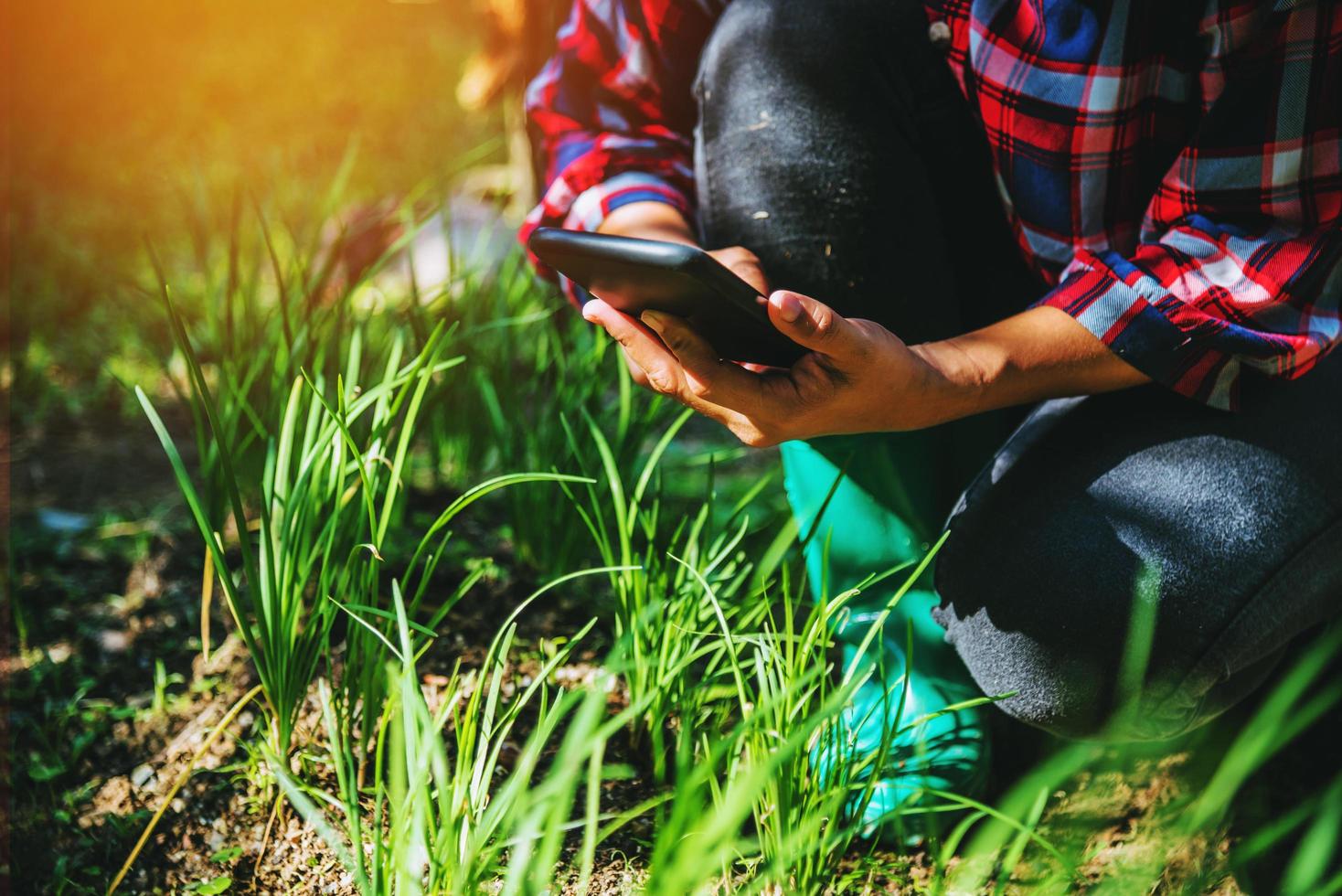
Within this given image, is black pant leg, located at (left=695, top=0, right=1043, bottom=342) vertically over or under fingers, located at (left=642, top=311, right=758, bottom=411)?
over

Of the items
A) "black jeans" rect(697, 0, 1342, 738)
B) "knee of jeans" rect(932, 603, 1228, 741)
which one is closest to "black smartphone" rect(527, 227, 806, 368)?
"black jeans" rect(697, 0, 1342, 738)

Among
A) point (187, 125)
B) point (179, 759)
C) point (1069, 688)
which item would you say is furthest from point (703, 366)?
point (187, 125)

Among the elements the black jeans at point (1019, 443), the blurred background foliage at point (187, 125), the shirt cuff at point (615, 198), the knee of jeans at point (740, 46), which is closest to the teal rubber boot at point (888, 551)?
the black jeans at point (1019, 443)

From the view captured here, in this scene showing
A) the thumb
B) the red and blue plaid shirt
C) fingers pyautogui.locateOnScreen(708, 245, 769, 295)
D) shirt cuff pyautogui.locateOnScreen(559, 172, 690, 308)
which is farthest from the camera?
shirt cuff pyautogui.locateOnScreen(559, 172, 690, 308)

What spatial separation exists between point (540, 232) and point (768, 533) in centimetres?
57

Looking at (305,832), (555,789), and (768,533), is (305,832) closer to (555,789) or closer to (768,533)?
(555,789)

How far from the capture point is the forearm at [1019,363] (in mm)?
960

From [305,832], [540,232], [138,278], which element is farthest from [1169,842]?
[138,278]

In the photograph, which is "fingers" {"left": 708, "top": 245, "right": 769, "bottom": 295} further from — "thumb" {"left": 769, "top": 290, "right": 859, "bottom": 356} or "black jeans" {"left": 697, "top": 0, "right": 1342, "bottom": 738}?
"thumb" {"left": 769, "top": 290, "right": 859, "bottom": 356}

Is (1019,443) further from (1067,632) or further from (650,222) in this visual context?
(650,222)

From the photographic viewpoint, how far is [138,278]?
2.96m

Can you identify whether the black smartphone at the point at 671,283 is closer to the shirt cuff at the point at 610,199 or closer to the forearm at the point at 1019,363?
the forearm at the point at 1019,363

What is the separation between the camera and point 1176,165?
100 centimetres

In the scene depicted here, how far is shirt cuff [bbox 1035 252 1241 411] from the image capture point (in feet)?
3.19
